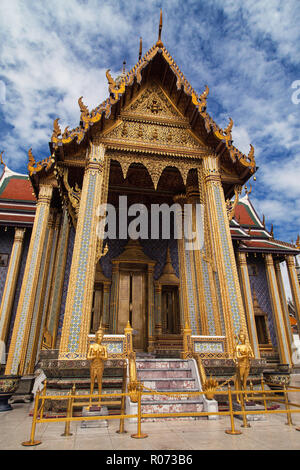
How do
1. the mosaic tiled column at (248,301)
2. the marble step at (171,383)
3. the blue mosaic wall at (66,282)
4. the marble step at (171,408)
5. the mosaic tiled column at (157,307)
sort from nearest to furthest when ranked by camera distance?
the marble step at (171,408) < the marble step at (171,383) < the blue mosaic wall at (66,282) < the mosaic tiled column at (157,307) < the mosaic tiled column at (248,301)

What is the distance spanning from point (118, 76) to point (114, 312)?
11.7m

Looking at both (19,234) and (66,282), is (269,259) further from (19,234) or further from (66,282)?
(19,234)

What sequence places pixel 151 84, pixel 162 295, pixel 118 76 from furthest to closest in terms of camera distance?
pixel 118 76 < pixel 162 295 < pixel 151 84

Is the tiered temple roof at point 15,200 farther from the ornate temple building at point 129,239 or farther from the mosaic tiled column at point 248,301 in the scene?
the mosaic tiled column at point 248,301

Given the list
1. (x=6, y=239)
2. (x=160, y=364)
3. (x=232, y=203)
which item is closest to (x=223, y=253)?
Result: (x=232, y=203)

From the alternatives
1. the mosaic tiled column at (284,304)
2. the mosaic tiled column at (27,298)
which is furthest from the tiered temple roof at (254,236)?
the mosaic tiled column at (27,298)

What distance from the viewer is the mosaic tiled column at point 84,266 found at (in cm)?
485

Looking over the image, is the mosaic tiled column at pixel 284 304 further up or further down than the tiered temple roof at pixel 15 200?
further down

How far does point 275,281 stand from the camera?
1188cm

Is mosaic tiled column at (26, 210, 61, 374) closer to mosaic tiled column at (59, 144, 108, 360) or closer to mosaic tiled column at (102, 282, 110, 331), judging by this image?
mosaic tiled column at (102, 282, 110, 331)

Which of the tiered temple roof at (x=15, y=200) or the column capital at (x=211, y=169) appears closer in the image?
the column capital at (x=211, y=169)

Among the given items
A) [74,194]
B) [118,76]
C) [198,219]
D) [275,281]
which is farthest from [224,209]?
[118,76]

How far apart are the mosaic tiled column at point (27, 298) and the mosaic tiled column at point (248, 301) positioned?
25.4 ft

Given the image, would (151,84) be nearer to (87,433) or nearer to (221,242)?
(221,242)
